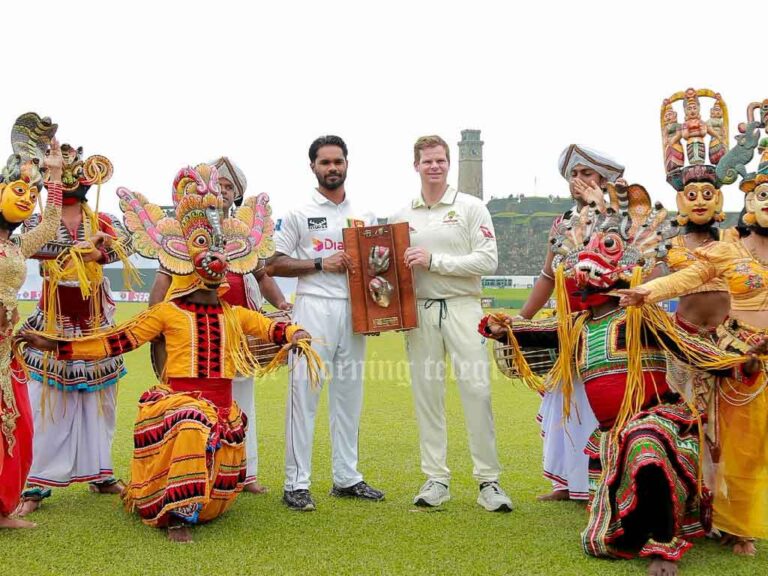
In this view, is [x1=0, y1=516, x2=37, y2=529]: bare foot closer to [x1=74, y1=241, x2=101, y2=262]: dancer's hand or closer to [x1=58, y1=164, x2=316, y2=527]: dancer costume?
[x1=58, y1=164, x2=316, y2=527]: dancer costume

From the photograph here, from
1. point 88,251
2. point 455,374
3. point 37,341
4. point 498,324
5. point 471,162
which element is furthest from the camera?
point 471,162

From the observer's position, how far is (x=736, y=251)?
4.09 meters

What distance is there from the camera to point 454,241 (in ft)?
16.4

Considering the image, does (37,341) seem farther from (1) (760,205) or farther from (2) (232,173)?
(1) (760,205)

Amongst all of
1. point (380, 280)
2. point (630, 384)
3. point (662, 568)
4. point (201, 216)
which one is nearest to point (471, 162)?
point (380, 280)

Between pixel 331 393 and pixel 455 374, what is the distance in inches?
31.1

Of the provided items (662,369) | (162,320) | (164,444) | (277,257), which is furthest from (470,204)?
(164,444)

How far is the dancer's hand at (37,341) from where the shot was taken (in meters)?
4.28

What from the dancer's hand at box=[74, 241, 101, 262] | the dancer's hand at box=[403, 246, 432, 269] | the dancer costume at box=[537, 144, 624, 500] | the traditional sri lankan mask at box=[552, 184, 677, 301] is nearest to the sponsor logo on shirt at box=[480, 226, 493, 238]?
the dancer's hand at box=[403, 246, 432, 269]

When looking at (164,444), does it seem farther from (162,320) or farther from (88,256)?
(88,256)

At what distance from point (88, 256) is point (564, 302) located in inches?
107

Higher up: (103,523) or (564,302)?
(564,302)

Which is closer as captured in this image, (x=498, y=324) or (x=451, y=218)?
(x=498, y=324)

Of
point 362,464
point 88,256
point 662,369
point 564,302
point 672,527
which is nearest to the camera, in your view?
point 672,527
